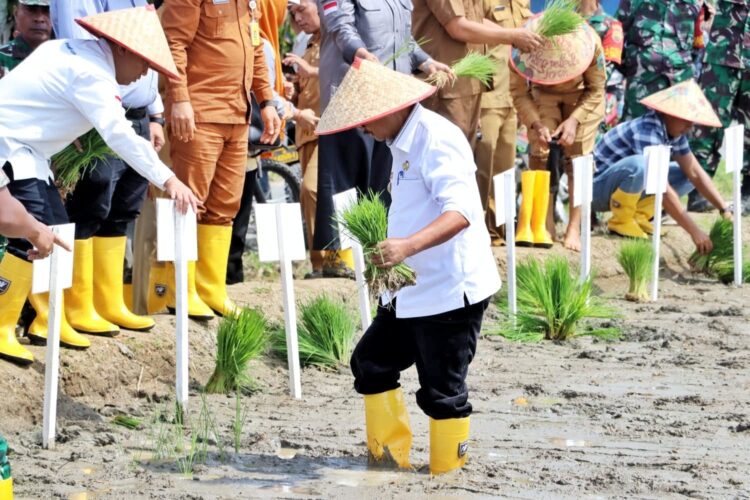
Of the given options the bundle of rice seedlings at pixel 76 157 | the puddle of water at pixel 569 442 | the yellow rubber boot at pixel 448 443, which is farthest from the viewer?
the bundle of rice seedlings at pixel 76 157

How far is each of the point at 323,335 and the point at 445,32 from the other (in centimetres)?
225

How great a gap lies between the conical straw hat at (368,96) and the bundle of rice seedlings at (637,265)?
13.6 ft

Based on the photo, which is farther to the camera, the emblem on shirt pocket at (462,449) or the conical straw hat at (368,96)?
the emblem on shirt pocket at (462,449)

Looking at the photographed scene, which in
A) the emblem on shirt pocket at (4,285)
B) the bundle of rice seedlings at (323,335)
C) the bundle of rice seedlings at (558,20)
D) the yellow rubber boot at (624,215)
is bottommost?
the bundle of rice seedlings at (323,335)

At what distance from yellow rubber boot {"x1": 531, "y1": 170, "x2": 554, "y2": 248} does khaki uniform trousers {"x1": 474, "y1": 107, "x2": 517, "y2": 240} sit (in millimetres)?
328

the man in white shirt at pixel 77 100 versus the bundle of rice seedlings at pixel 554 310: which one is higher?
the man in white shirt at pixel 77 100

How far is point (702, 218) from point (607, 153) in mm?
1401

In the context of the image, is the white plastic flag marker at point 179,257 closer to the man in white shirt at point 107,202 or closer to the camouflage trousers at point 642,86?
the man in white shirt at point 107,202

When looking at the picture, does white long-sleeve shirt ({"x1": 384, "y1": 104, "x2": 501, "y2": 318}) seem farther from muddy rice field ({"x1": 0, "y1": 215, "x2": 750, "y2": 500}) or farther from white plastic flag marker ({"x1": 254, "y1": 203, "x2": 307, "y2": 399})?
white plastic flag marker ({"x1": 254, "y1": 203, "x2": 307, "y2": 399})

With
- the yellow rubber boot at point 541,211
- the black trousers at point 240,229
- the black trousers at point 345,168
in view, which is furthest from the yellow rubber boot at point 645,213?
the black trousers at point 240,229

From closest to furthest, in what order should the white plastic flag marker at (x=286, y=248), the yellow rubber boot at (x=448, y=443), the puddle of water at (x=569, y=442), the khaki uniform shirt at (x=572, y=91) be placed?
1. the yellow rubber boot at (x=448, y=443)
2. the puddle of water at (x=569, y=442)
3. the white plastic flag marker at (x=286, y=248)
4. the khaki uniform shirt at (x=572, y=91)

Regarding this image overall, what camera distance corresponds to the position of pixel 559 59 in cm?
922

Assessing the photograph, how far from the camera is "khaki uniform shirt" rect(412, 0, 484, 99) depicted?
823cm

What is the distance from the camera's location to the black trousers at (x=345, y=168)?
25.3ft
